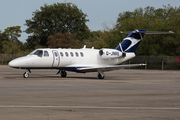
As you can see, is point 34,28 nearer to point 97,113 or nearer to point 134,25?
point 134,25

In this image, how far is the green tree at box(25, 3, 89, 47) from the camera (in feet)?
276

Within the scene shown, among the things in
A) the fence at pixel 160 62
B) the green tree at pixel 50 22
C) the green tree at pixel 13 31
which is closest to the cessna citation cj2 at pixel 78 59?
the fence at pixel 160 62

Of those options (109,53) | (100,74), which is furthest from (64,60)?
(109,53)

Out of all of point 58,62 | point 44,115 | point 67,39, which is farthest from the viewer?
point 67,39

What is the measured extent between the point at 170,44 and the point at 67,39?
2969cm

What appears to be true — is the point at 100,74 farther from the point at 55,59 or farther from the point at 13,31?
the point at 13,31

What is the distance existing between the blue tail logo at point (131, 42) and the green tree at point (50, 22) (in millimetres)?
55100

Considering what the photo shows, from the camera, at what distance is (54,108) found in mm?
9703

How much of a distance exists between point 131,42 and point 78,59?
17.6 ft

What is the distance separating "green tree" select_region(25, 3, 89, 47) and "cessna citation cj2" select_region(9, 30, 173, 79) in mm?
55263

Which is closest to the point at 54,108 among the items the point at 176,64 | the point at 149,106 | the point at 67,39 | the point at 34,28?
the point at 149,106

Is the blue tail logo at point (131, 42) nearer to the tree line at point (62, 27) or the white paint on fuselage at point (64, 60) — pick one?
the white paint on fuselage at point (64, 60)

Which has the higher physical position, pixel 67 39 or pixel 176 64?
pixel 67 39

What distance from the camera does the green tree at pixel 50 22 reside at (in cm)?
8406
